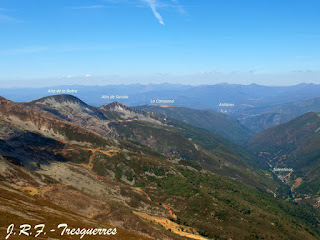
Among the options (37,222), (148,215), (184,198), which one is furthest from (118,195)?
(37,222)

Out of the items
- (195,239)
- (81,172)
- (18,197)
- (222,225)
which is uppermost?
(18,197)

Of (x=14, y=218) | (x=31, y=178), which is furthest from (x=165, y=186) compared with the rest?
(x=14, y=218)

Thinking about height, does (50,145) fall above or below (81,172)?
above

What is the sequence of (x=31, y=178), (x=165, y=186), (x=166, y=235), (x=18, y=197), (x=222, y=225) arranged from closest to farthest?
(x=18, y=197) < (x=166, y=235) < (x=31, y=178) < (x=222, y=225) < (x=165, y=186)

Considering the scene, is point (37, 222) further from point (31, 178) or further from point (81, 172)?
point (81, 172)

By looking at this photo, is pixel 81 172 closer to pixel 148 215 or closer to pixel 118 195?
pixel 118 195

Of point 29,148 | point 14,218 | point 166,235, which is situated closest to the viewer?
point 14,218

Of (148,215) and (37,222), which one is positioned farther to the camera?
(148,215)

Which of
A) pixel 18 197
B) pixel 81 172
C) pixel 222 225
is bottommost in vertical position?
pixel 222 225

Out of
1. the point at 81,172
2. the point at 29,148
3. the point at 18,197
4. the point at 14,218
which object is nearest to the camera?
the point at 14,218
